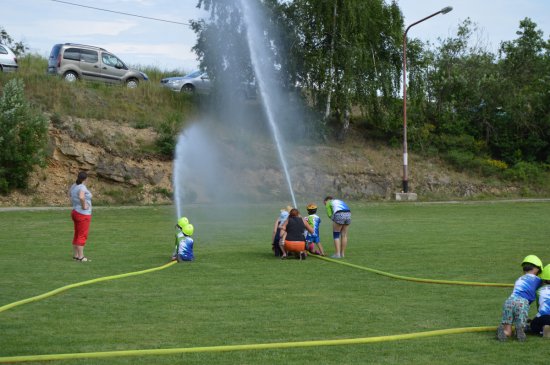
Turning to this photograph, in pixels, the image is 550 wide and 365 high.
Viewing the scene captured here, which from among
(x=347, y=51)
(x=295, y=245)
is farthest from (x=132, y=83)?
(x=295, y=245)

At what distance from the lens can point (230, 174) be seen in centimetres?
4006

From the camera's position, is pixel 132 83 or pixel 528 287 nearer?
pixel 528 287

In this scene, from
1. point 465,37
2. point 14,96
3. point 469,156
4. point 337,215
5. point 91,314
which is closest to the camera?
point 91,314

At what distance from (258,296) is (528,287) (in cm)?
445

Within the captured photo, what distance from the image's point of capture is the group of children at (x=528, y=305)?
9.18 metres

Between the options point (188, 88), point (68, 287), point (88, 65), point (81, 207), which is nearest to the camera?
point (68, 287)

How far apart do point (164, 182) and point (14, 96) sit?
319 inches

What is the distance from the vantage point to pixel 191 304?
11.6 m

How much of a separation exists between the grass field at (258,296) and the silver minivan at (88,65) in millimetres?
19306

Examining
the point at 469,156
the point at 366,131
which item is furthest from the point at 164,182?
the point at 469,156

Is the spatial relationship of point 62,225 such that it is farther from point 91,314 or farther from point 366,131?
point 366,131

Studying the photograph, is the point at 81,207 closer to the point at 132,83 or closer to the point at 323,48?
the point at 132,83

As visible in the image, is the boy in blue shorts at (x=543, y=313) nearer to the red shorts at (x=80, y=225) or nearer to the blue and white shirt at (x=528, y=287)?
the blue and white shirt at (x=528, y=287)

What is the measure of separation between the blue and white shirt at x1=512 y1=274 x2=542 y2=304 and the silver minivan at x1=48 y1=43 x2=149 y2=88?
3538cm
